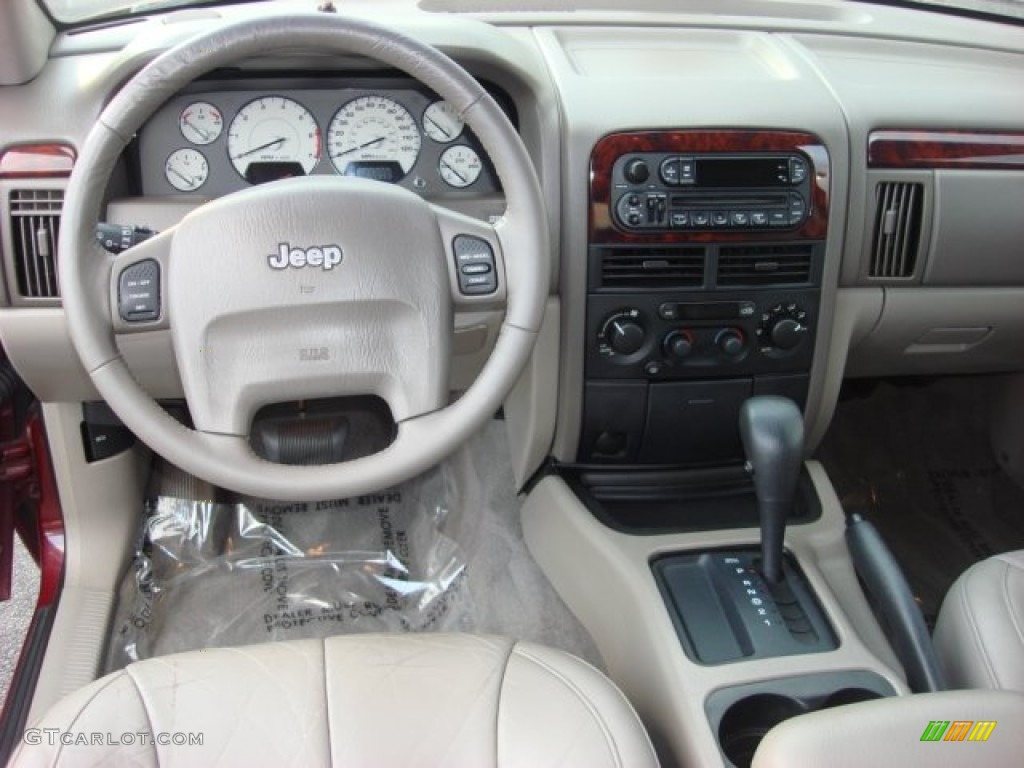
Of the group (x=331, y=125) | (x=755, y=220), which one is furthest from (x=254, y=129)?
(x=755, y=220)

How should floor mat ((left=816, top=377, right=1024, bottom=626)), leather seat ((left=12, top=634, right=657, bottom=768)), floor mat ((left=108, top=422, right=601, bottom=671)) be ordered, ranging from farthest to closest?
1. floor mat ((left=816, top=377, right=1024, bottom=626))
2. floor mat ((left=108, top=422, right=601, bottom=671))
3. leather seat ((left=12, top=634, right=657, bottom=768))

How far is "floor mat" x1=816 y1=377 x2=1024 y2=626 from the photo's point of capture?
7.34 ft

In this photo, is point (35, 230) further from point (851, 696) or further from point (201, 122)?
point (851, 696)

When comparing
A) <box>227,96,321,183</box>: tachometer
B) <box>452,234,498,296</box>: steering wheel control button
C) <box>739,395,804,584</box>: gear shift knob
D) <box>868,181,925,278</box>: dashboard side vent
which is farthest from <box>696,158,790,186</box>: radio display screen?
<box>227,96,321,183</box>: tachometer

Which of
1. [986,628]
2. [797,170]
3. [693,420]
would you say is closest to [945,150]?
[797,170]

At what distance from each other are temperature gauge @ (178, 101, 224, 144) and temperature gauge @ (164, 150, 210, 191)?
3cm

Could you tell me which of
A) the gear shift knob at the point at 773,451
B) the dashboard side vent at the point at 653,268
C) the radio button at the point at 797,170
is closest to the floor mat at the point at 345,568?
the gear shift knob at the point at 773,451

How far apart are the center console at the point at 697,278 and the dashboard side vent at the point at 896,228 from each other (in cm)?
14

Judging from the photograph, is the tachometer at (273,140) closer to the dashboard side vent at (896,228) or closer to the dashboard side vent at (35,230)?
the dashboard side vent at (35,230)

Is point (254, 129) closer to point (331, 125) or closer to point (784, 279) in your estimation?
point (331, 125)

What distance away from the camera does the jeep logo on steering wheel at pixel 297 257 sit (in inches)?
46.7

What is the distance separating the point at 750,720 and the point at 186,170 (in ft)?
3.90

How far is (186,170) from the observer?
5.08 ft

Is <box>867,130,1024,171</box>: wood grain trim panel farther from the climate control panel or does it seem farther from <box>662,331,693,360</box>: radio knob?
<box>662,331,693,360</box>: radio knob
